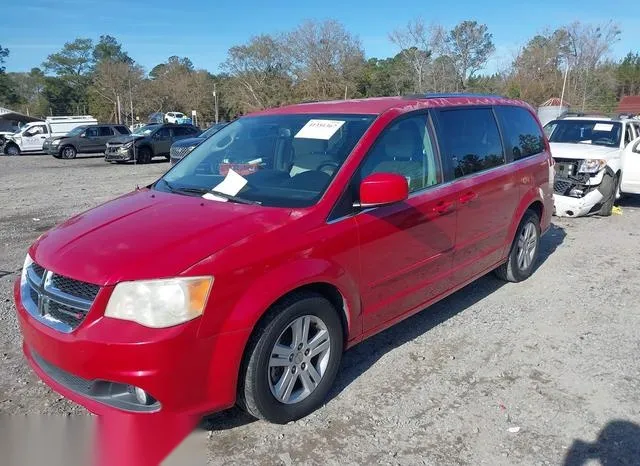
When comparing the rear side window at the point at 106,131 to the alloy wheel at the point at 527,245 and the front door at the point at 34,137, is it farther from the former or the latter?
the alloy wheel at the point at 527,245

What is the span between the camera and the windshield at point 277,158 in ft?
11.3

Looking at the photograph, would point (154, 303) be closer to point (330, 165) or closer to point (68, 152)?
point (330, 165)

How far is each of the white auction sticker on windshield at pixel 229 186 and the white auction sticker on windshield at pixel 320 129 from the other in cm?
54

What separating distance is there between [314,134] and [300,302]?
4.30 ft

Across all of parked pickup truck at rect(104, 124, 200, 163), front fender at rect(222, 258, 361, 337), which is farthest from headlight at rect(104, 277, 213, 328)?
parked pickup truck at rect(104, 124, 200, 163)

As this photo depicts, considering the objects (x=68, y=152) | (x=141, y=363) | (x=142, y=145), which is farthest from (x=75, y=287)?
(x=68, y=152)

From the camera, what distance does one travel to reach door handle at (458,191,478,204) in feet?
14.0

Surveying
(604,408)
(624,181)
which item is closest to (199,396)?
(604,408)

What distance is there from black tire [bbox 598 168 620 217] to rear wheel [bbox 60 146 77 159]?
2470 cm

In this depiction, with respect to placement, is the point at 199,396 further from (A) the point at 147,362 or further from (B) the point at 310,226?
(B) the point at 310,226

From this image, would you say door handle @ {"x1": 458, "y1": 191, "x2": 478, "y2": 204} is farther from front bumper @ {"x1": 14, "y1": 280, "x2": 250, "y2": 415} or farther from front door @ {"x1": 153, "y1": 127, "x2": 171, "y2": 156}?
front door @ {"x1": 153, "y1": 127, "x2": 171, "y2": 156}

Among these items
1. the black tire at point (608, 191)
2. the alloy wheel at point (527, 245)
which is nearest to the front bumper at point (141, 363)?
the alloy wheel at point (527, 245)

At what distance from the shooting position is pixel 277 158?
3773mm

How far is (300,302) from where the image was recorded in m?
3.02
